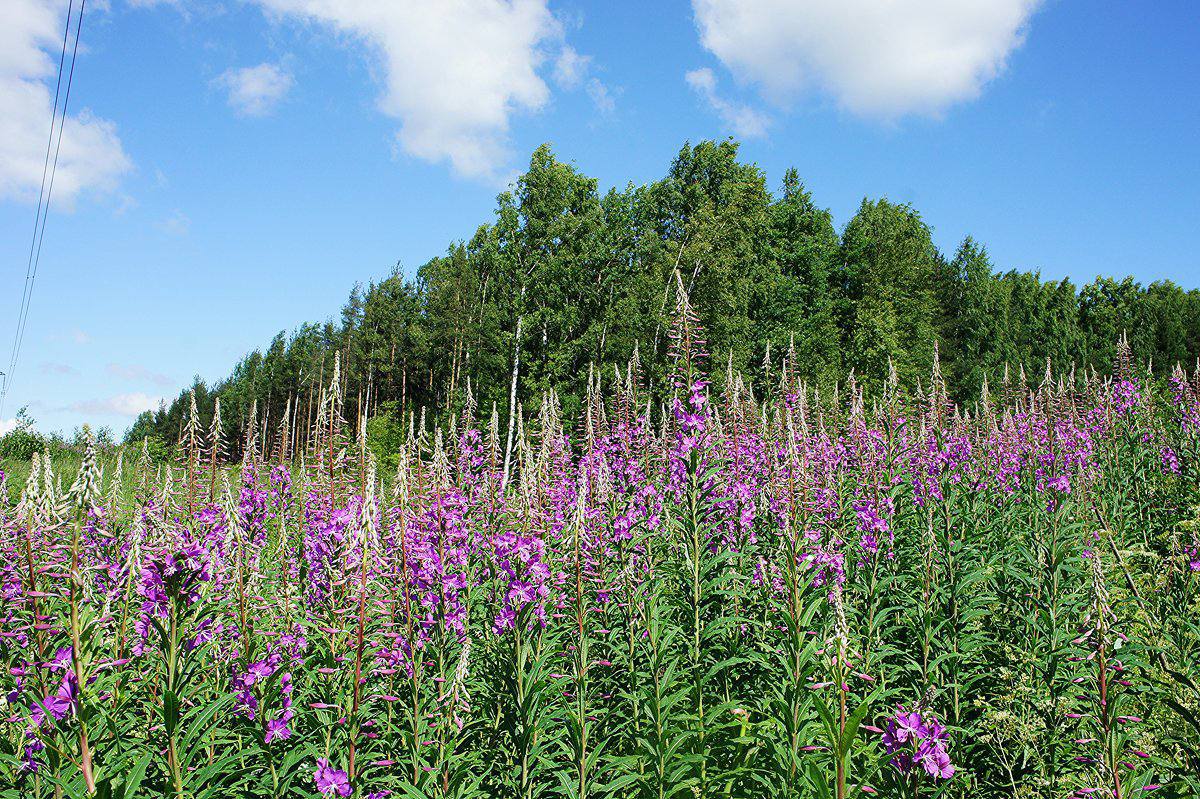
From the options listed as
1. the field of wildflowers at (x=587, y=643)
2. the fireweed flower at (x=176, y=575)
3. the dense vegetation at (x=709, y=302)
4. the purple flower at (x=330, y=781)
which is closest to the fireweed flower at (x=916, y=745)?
the field of wildflowers at (x=587, y=643)

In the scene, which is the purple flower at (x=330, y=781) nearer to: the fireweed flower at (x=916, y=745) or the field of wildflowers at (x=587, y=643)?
the field of wildflowers at (x=587, y=643)

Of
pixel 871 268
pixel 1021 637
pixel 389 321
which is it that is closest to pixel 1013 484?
pixel 1021 637

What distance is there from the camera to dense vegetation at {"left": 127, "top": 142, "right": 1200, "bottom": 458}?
29.6 meters

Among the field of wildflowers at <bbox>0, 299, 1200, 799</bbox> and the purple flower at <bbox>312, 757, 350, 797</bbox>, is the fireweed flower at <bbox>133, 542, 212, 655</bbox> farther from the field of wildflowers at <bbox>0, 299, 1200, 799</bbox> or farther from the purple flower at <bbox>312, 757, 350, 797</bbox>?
the purple flower at <bbox>312, 757, 350, 797</bbox>

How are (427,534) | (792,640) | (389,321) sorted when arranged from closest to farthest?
(792,640) < (427,534) < (389,321)

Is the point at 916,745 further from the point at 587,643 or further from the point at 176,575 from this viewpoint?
the point at 176,575

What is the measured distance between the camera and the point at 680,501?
4.52 m

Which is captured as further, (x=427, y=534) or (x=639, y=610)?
(x=639, y=610)

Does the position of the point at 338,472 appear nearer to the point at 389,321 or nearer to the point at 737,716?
the point at 737,716

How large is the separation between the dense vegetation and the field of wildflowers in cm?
1307

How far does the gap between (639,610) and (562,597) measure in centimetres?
66

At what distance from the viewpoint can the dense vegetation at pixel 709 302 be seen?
29594 mm

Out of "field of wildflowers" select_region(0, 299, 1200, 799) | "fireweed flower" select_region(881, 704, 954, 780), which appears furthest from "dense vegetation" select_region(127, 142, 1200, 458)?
"fireweed flower" select_region(881, 704, 954, 780)

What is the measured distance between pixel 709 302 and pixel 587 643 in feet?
85.4
